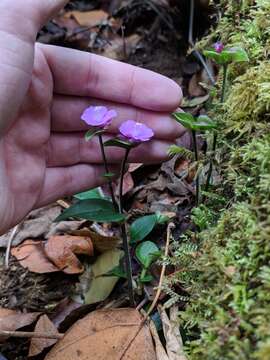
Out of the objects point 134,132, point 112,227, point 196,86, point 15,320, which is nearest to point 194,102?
point 196,86

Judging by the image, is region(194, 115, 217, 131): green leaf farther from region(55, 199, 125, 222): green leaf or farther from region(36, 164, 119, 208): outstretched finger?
region(36, 164, 119, 208): outstretched finger

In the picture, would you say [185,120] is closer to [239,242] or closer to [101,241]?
[239,242]

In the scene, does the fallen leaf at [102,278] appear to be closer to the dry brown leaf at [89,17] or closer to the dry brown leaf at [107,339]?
the dry brown leaf at [107,339]

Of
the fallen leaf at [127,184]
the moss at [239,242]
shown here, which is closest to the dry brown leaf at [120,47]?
the fallen leaf at [127,184]

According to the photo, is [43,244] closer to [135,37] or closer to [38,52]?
[38,52]

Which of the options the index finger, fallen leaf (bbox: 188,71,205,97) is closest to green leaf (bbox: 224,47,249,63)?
the index finger

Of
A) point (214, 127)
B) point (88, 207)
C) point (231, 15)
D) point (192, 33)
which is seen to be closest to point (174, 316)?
point (88, 207)
